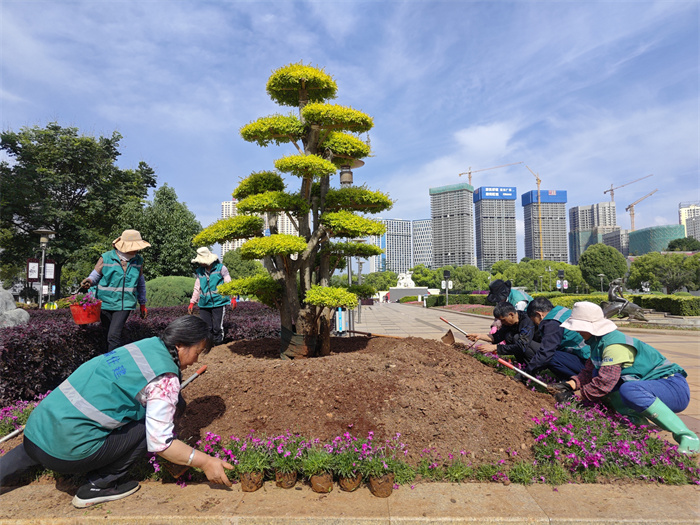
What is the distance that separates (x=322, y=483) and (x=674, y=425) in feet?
8.26

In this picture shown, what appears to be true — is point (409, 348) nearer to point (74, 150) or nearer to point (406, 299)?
point (74, 150)

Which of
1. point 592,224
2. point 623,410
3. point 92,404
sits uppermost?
point 592,224

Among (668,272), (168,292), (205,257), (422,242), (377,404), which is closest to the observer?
(377,404)

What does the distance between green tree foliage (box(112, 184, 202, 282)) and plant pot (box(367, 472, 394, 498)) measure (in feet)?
67.2

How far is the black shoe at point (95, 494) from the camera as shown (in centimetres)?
231

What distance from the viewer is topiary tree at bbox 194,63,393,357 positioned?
4.81 m

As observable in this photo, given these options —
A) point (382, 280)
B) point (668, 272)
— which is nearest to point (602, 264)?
point (668, 272)

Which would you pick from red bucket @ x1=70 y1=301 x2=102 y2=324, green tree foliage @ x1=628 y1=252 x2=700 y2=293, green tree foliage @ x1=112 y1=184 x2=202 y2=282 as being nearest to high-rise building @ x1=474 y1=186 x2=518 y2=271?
green tree foliage @ x1=628 y1=252 x2=700 y2=293

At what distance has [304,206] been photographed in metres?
5.14

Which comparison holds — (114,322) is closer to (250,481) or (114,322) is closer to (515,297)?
(250,481)

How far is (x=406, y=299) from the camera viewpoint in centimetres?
5725

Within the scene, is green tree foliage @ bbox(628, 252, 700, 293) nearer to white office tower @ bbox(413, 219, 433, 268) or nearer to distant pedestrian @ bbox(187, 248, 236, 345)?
distant pedestrian @ bbox(187, 248, 236, 345)

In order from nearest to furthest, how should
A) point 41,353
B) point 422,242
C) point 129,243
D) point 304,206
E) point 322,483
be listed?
point 322,483 < point 41,353 < point 129,243 < point 304,206 < point 422,242

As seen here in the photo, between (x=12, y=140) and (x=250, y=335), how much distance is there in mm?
22644
